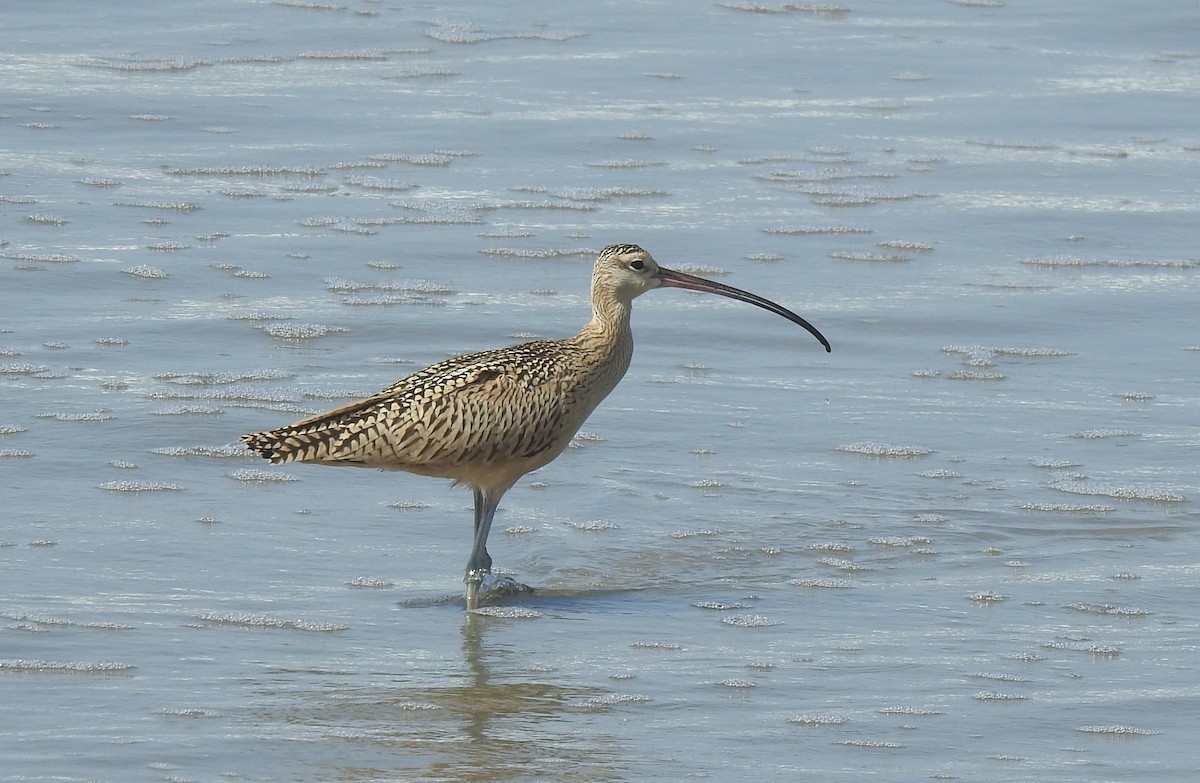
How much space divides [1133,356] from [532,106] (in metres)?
6.15

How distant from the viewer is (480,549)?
27.0ft

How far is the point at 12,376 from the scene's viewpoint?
406 inches

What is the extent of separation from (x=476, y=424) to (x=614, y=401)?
2.44 metres

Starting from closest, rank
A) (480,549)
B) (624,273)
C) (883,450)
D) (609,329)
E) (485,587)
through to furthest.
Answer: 1. (485,587)
2. (480,549)
3. (609,329)
4. (624,273)
5. (883,450)

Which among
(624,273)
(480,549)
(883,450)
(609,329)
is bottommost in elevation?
(480,549)

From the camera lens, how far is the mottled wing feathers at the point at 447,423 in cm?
820

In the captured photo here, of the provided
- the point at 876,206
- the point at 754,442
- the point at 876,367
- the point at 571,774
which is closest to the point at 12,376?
the point at 754,442

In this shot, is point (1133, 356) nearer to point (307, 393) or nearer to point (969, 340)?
point (969, 340)

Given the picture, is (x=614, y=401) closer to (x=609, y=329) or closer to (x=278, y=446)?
(x=609, y=329)

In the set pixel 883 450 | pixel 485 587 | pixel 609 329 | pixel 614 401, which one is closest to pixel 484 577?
pixel 485 587

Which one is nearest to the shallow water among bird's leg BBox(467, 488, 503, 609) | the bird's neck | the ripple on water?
the ripple on water

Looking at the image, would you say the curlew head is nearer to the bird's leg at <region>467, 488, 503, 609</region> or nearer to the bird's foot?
the bird's leg at <region>467, 488, 503, 609</region>

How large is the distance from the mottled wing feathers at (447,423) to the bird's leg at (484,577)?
0.20m

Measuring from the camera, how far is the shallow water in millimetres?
6930
